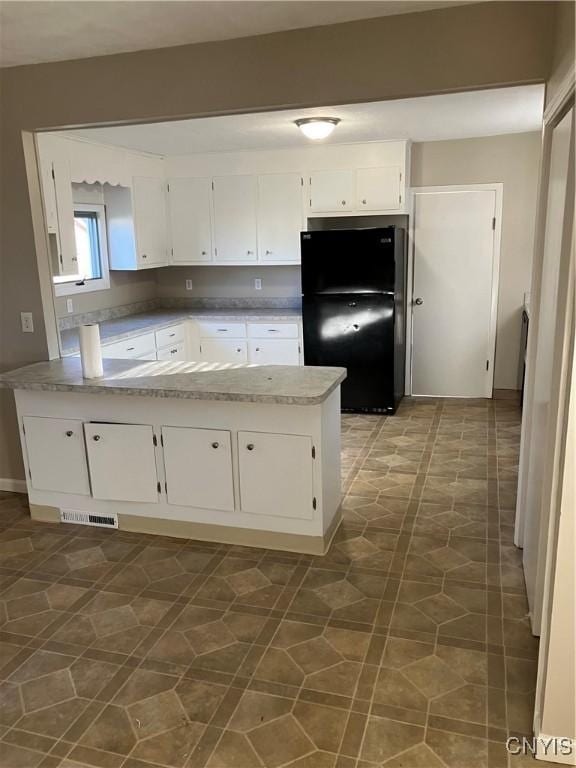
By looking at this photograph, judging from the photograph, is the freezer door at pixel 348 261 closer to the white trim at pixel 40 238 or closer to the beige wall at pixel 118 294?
the beige wall at pixel 118 294

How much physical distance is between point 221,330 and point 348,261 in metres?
1.53

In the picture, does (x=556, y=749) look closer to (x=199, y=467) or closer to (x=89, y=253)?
(x=199, y=467)

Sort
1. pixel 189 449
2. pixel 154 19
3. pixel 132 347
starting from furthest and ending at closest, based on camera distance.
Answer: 1. pixel 132 347
2. pixel 189 449
3. pixel 154 19

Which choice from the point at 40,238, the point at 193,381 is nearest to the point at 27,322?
the point at 40,238

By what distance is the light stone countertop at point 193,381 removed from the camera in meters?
2.82

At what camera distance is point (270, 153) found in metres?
5.74

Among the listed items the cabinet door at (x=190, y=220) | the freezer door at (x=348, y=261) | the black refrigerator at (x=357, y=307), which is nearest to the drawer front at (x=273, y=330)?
the black refrigerator at (x=357, y=307)

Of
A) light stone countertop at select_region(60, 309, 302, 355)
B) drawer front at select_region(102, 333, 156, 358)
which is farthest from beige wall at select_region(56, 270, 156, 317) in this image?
drawer front at select_region(102, 333, 156, 358)

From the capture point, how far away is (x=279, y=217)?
5840 mm

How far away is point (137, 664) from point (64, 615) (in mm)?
511

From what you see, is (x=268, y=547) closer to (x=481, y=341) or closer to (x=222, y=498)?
(x=222, y=498)

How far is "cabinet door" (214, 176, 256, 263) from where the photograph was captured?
19.3ft

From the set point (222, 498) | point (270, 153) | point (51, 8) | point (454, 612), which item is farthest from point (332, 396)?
point (270, 153)

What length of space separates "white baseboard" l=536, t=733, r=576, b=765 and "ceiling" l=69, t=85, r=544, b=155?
3.26 metres
